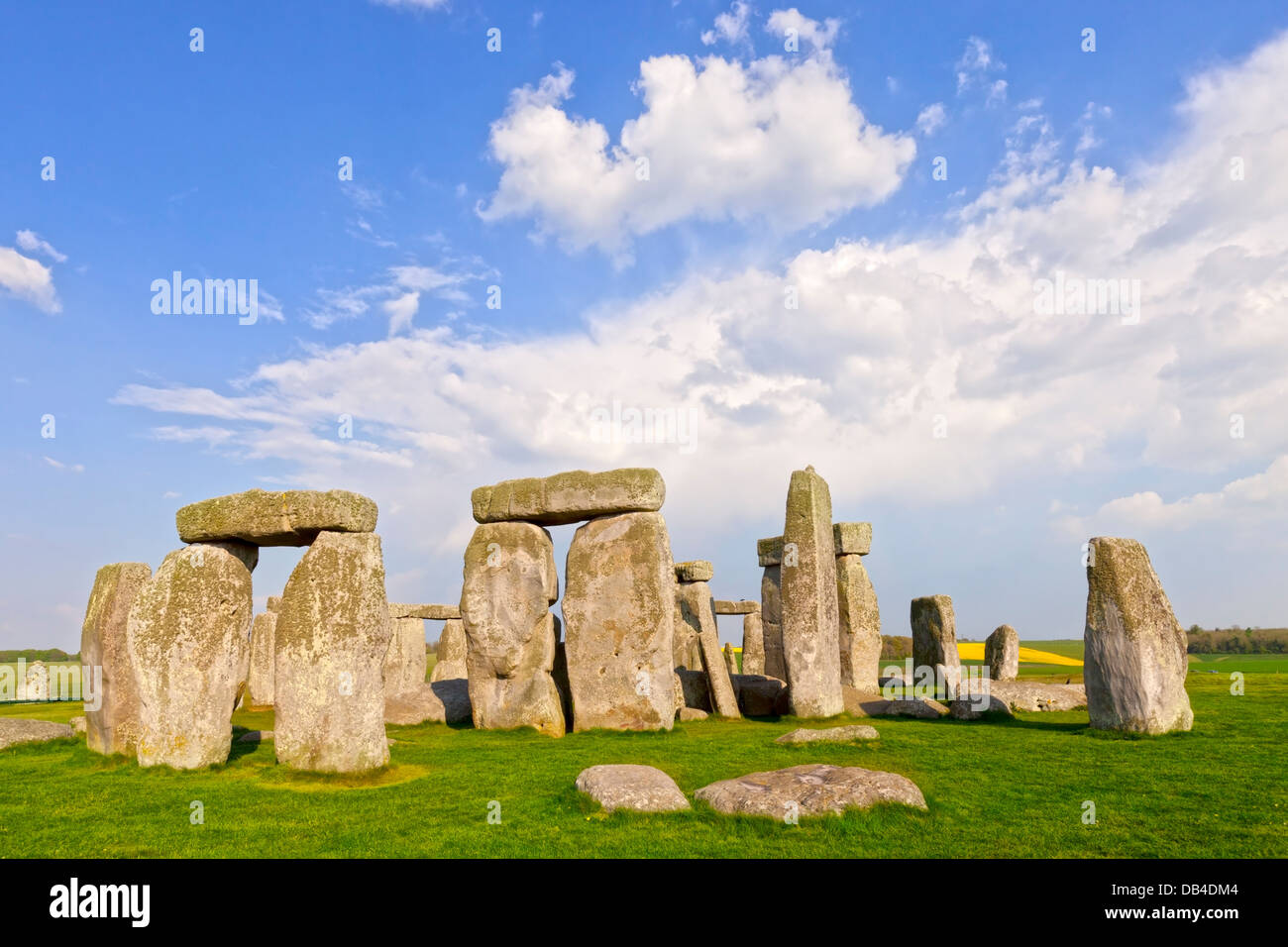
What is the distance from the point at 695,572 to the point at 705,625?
4.01 meters

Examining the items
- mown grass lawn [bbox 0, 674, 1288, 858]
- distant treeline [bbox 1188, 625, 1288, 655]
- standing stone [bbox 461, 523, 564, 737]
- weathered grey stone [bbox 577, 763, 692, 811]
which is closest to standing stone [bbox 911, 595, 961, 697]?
mown grass lawn [bbox 0, 674, 1288, 858]

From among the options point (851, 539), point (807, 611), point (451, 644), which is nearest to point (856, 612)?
point (851, 539)

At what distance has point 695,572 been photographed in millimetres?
19797

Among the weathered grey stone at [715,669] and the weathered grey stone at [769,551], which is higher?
the weathered grey stone at [769,551]

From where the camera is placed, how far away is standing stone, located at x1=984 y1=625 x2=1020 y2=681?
20547 mm

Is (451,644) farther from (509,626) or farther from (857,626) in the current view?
(857,626)

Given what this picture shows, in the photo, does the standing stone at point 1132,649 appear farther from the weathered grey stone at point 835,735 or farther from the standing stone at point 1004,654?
the standing stone at point 1004,654

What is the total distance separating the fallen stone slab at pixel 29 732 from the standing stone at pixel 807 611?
1161cm

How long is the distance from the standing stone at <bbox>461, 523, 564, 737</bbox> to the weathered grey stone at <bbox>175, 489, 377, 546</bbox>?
4.87 m

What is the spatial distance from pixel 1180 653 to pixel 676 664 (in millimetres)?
8992

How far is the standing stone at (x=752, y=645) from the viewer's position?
85.1 ft

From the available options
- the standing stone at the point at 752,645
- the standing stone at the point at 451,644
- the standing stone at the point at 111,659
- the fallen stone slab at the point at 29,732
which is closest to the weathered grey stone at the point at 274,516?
the standing stone at the point at 111,659

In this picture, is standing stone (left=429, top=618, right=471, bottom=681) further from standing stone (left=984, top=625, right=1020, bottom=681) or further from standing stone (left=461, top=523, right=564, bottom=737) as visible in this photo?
standing stone (left=984, top=625, right=1020, bottom=681)
